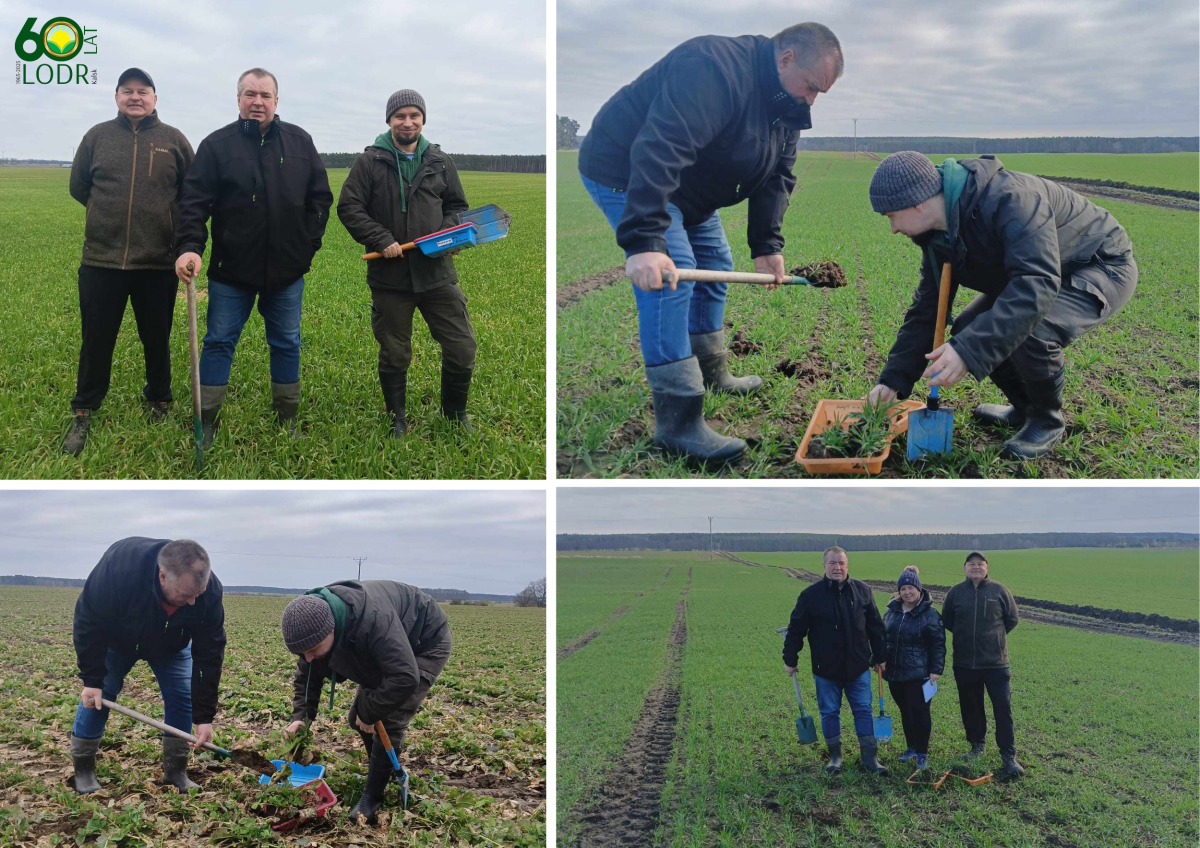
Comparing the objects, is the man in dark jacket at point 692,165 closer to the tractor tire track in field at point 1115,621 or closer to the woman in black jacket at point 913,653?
the woman in black jacket at point 913,653

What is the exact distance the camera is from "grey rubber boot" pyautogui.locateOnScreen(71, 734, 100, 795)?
3344 millimetres

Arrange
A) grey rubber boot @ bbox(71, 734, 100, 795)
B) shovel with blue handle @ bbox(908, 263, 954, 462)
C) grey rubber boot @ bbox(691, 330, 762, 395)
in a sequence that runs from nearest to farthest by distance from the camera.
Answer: grey rubber boot @ bbox(71, 734, 100, 795), shovel with blue handle @ bbox(908, 263, 954, 462), grey rubber boot @ bbox(691, 330, 762, 395)

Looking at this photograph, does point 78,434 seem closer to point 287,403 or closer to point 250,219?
point 287,403

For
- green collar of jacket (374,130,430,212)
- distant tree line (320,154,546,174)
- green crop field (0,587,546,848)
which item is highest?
distant tree line (320,154,546,174)

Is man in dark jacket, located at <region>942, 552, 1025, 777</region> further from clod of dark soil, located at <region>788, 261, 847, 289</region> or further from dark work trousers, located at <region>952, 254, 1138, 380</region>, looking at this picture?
clod of dark soil, located at <region>788, 261, 847, 289</region>

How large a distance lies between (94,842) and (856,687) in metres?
3.43

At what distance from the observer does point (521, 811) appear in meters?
3.42

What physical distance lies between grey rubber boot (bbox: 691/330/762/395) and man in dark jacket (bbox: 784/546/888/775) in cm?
101

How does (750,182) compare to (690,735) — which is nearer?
(750,182)

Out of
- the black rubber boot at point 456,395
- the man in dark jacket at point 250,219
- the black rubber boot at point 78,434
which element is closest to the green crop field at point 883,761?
the black rubber boot at point 456,395

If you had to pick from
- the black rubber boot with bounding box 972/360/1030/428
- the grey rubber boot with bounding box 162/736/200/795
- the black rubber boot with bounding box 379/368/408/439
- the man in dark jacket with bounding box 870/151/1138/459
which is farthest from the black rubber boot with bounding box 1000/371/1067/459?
the grey rubber boot with bounding box 162/736/200/795

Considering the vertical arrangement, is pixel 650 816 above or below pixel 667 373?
below

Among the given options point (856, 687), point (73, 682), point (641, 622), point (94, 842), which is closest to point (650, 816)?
point (856, 687)

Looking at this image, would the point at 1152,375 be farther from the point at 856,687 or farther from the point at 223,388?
the point at 223,388
